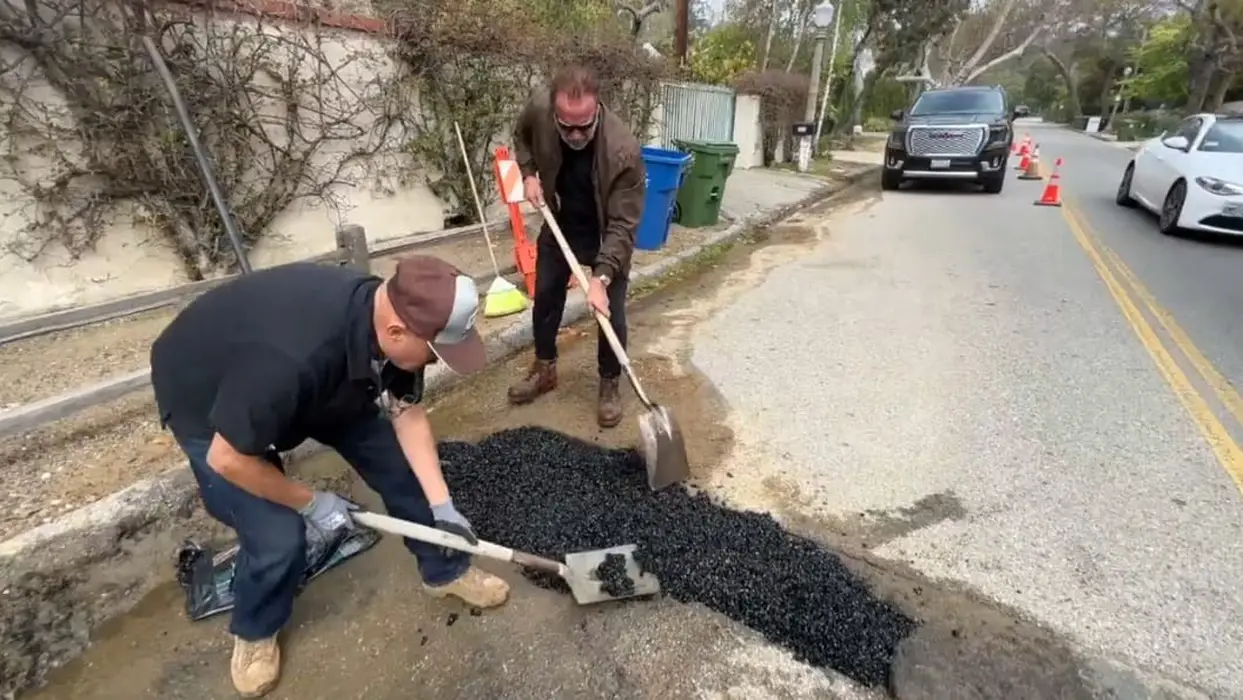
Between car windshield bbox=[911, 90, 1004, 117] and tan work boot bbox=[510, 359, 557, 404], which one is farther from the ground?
car windshield bbox=[911, 90, 1004, 117]

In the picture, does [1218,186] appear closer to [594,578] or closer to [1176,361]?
[1176,361]

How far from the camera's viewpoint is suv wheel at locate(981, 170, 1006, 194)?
11.6 m

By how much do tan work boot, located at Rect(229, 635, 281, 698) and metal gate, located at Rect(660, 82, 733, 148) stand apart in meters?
9.58

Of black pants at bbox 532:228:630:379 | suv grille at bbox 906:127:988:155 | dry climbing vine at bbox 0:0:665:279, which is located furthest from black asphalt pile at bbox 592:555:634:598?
suv grille at bbox 906:127:988:155

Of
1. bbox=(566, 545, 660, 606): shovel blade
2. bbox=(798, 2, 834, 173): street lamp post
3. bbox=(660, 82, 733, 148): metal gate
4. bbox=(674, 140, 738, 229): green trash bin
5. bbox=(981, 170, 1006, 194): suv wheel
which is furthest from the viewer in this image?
bbox=(798, 2, 834, 173): street lamp post

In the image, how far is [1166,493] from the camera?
3039mm

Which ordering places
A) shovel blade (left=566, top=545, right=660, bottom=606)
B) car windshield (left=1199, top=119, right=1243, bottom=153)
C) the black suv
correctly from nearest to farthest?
shovel blade (left=566, top=545, right=660, bottom=606), car windshield (left=1199, top=119, right=1243, bottom=153), the black suv

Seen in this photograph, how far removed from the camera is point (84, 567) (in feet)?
7.89

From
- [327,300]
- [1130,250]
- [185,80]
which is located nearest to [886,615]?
[327,300]

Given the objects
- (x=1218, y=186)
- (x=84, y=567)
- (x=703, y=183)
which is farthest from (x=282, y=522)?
(x=1218, y=186)

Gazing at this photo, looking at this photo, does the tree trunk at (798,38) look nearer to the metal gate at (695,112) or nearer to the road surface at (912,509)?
the metal gate at (695,112)

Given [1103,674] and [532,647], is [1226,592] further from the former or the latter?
[532,647]

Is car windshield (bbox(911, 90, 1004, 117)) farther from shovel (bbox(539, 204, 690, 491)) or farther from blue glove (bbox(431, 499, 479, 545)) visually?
blue glove (bbox(431, 499, 479, 545))

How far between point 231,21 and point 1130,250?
8.93 m
